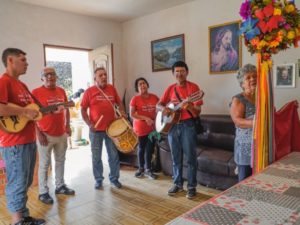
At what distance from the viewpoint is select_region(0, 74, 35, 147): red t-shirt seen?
224 centimetres

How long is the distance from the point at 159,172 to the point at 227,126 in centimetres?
126

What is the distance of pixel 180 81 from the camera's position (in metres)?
2.97

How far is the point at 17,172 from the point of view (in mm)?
2332

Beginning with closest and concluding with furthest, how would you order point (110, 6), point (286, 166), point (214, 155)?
point (286, 166), point (214, 155), point (110, 6)

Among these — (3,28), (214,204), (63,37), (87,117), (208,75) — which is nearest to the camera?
(214,204)

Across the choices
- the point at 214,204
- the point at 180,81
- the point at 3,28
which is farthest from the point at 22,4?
the point at 214,204

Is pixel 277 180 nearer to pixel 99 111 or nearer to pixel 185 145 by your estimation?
pixel 185 145

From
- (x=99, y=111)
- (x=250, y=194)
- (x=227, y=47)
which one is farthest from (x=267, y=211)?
(x=227, y=47)

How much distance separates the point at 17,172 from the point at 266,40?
7.30 feet

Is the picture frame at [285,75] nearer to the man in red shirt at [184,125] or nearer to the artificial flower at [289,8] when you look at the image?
the man in red shirt at [184,125]

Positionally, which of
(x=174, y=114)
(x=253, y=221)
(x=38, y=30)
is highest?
(x=38, y=30)

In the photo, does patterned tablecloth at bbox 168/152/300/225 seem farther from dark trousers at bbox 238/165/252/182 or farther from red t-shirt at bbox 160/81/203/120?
red t-shirt at bbox 160/81/203/120

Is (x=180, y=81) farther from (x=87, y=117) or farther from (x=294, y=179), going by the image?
(x=294, y=179)

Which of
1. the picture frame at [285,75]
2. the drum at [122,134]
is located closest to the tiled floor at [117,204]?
the drum at [122,134]
